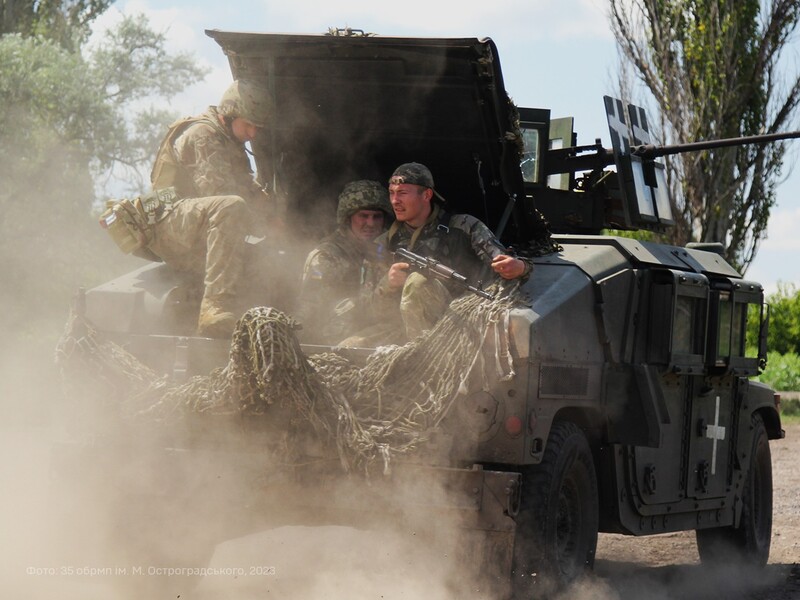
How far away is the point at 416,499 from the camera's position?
21.5 ft

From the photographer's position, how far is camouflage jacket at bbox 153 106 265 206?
800 cm

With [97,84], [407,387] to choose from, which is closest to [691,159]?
[97,84]

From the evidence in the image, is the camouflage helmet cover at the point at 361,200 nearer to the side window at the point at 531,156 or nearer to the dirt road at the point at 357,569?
the dirt road at the point at 357,569

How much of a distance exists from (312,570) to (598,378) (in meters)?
2.16

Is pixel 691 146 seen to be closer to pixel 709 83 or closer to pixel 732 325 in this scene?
pixel 732 325

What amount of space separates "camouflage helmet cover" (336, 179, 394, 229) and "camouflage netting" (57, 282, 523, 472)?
4.30 feet

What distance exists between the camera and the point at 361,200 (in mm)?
7984

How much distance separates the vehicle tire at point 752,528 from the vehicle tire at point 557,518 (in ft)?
8.82

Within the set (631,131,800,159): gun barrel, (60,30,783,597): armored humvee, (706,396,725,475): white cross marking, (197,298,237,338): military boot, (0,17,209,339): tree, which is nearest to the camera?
(60,30,783,597): armored humvee

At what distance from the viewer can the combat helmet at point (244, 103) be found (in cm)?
819

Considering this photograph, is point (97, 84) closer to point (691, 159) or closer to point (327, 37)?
point (691, 159)

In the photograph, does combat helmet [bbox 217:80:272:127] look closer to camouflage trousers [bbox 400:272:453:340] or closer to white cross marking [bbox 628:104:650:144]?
camouflage trousers [bbox 400:272:453:340]

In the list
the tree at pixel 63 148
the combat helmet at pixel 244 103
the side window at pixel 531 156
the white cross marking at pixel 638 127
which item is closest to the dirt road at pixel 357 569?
the combat helmet at pixel 244 103

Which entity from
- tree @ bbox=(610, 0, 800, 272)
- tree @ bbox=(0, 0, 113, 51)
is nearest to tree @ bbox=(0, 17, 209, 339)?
tree @ bbox=(0, 0, 113, 51)
